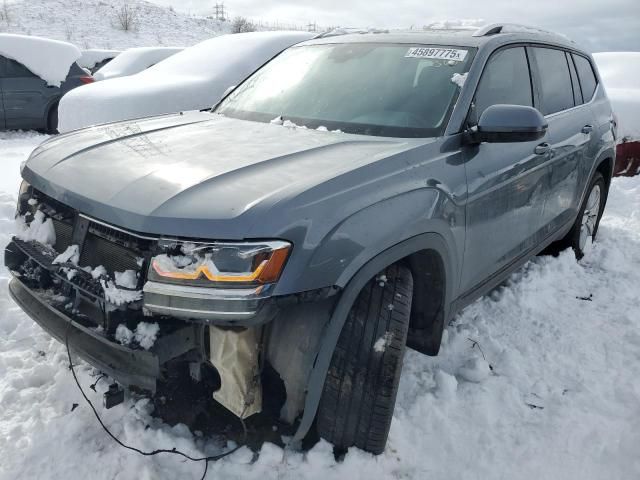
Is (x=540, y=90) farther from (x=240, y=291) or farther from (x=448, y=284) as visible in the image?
(x=240, y=291)

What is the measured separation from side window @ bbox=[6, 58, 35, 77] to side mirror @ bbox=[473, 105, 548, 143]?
332 inches

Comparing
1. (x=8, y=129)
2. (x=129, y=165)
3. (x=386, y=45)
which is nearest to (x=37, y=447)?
(x=129, y=165)

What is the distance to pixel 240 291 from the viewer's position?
1.63 meters

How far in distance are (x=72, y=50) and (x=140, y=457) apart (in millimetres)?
8822

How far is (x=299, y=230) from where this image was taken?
1672 mm

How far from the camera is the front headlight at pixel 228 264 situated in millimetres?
1636

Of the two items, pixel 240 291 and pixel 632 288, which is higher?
pixel 240 291

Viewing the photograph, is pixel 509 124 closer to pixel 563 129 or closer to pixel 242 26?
pixel 563 129

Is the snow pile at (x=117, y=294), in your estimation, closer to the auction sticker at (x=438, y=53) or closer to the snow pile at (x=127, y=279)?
the snow pile at (x=127, y=279)

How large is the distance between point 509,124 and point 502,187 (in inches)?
16.1

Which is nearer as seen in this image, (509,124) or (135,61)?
(509,124)

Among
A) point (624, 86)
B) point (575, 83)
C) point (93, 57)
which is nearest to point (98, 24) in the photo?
point (93, 57)

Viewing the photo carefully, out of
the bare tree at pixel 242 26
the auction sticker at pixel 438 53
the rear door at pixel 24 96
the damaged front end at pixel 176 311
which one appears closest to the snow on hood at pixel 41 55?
the rear door at pixel 24 96

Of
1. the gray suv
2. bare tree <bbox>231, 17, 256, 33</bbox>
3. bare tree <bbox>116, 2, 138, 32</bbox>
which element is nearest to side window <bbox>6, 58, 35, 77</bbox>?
the gray suv
